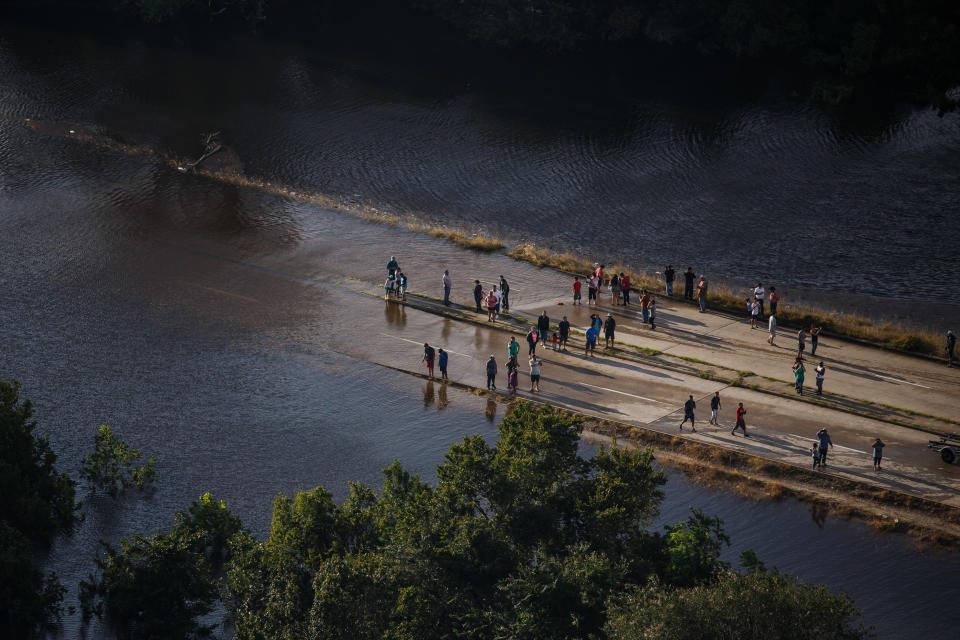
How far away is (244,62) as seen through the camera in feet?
286

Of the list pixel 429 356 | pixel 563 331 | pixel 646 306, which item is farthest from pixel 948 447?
pixel 429 356

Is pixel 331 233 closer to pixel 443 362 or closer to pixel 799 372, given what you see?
pixel 443 362

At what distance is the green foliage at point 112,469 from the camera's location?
39312 mm

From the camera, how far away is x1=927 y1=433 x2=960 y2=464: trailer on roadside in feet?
126

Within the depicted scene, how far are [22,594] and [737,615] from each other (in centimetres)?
2134

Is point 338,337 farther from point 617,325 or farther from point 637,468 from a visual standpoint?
point 637,468

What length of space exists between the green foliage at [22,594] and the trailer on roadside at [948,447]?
2997 centimetres

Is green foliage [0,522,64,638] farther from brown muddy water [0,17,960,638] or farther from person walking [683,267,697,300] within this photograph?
person walking [683,267,697,300]

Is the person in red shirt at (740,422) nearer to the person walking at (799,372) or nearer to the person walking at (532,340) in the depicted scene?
the person walking at (799,372)

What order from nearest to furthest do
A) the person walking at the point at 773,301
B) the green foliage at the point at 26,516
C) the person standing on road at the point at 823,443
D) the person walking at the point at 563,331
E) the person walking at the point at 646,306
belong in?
1. the green foliage at the point at 26,516
2. the person standing on road at the point at 823,443
3. the person walking at the point at 563,331
4. the person walking at the point at 773,301
5. the person walking at the point at 646,306

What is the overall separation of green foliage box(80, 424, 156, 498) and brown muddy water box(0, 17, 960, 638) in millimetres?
829

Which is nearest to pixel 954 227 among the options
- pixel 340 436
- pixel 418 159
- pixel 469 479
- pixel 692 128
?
pixel 692 128

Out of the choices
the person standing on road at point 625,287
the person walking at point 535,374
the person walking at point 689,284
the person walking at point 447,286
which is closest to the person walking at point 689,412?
the person walking at point 535,374

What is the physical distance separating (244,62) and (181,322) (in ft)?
137
